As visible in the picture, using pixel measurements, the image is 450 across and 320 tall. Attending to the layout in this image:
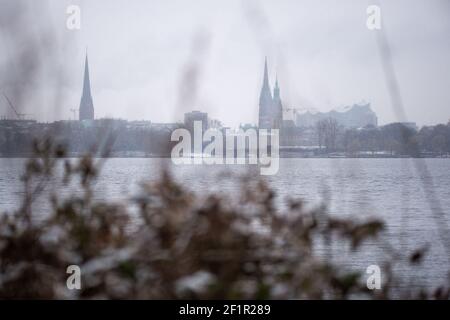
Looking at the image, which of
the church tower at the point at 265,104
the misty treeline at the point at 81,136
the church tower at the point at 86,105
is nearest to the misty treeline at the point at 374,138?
the misty treeline at the point at 81,136

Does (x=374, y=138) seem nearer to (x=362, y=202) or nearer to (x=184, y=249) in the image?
(x=362, y=202)

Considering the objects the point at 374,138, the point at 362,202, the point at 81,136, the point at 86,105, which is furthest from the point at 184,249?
the point at 374,138

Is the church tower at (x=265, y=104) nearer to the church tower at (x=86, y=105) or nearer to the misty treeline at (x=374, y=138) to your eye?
the church tower at (x=86, y=105)

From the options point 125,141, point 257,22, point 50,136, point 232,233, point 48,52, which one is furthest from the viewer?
point 125,141

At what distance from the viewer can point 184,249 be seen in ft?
4.85

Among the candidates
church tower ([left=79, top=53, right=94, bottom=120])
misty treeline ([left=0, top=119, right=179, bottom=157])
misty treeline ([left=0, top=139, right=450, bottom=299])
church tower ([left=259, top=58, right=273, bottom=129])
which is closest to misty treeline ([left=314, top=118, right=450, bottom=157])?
misty treeline ([left=0, top=119, right=179, bottom=157])

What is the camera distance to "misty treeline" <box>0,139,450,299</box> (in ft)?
4.78

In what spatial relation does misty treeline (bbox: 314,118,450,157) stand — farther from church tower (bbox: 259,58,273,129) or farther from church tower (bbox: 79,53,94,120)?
church tower (bbox: 79,53,94,120)

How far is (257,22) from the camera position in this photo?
1.92 meters

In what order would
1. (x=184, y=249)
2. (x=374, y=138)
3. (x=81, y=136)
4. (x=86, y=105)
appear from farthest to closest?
(x=374, y=138)
(x=81, y=136)
(x=86, y=105)
(x=184, y=249)

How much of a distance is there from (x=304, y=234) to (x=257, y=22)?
72 centimetres

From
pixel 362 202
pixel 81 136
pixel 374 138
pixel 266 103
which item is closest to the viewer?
pixel 362 202
